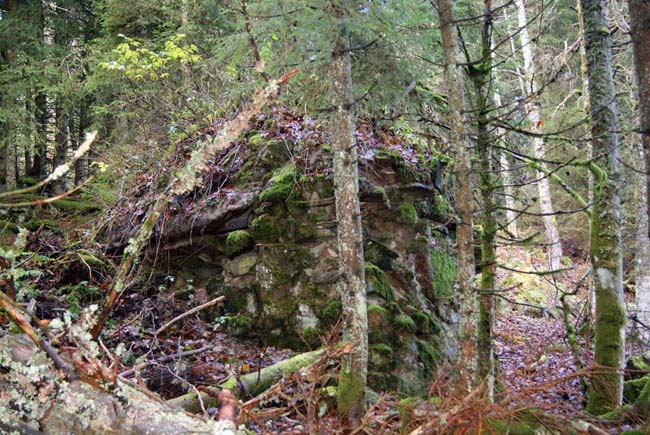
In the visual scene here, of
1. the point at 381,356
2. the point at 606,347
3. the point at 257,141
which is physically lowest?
the point at 381,356

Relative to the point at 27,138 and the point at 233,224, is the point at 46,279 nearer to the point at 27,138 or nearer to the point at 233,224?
the point at 233,224

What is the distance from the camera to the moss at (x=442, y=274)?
6.59 m

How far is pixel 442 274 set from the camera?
674cm

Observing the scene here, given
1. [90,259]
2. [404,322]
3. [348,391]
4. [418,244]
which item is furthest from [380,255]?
[90,259]

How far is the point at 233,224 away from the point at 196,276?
1.00 meters

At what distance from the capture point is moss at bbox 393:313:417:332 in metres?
5.71

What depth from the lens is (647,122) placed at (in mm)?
2611

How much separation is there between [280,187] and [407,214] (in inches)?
71.7

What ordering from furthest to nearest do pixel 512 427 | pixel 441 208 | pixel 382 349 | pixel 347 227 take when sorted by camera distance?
pixel 441 208
pixel 382 349
pixel 347 227
pixel 512 427

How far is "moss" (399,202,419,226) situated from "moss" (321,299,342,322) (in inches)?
60.5

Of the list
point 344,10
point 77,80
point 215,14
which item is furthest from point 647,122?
point 77,80

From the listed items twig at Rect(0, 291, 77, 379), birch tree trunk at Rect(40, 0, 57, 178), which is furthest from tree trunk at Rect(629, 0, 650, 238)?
birch tree trunk at Rect(40, 0, 57, 178)

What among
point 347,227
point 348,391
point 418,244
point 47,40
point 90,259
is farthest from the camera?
point 47,40

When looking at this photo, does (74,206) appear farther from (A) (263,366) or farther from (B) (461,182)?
(B) (461,182)
